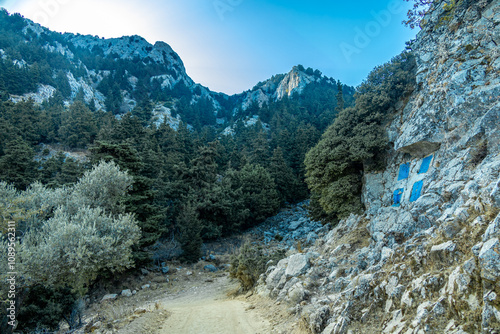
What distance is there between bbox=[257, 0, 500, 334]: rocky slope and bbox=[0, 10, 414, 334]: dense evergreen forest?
2745 millimetres

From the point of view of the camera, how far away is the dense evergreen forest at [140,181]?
38.5 feet

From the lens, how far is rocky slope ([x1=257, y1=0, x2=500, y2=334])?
4.62 metres

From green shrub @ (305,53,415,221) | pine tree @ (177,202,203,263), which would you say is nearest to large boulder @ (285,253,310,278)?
green shrub @ (305,53,415,221)

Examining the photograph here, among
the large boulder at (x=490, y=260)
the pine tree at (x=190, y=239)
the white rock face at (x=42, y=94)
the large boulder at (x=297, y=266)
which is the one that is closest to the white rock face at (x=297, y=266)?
the large boulder at (x=297, y=266)

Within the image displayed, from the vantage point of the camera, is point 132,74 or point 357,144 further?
point 132,74

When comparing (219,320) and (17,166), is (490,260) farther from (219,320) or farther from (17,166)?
(17,166)

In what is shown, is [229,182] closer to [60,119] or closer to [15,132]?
[15,132]

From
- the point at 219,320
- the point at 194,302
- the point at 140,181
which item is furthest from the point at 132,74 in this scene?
the point at 219,320

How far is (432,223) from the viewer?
31.7 feet

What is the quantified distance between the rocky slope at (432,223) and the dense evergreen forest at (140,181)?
2745 millimetres

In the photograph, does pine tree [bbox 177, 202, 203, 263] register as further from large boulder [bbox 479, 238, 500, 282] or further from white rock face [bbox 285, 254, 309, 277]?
large boulder [bbox 479, 238, 500, 282]

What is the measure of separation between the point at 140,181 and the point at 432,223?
21.1m

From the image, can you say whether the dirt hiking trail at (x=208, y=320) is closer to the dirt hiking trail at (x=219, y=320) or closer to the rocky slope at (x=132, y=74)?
the dirt hiking trail at (x=219, y=320)

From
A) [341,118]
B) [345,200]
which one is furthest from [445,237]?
[341,118]
